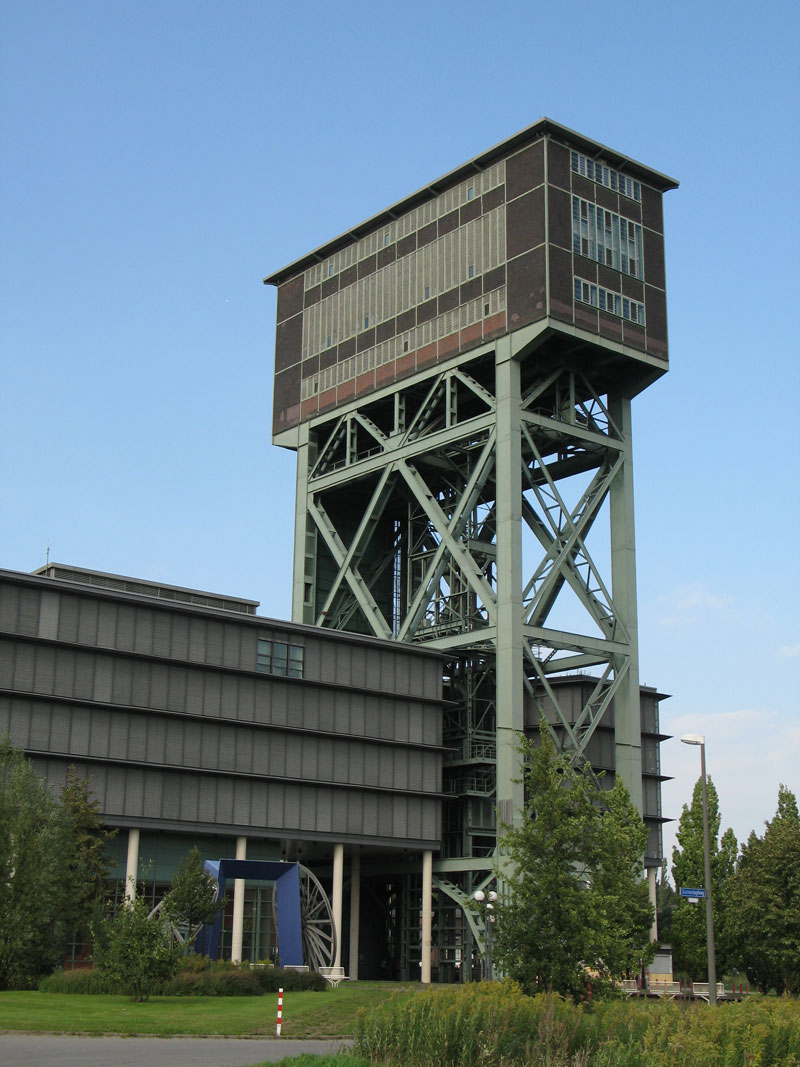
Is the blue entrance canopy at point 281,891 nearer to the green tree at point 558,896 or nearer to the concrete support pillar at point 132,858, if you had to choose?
the concrete support pillar at point 132,858

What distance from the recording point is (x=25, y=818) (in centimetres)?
4409

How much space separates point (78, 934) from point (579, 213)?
40.3 metres

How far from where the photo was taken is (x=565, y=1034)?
21375mm

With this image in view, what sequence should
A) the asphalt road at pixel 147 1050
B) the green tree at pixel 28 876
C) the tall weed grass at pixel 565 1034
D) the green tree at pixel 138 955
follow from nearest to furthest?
the tall weed grass at pixel 565 1034
the asphalt road at pixel 147 1050
the green tree at pixel 138 955
the green tree at pixel 28 876

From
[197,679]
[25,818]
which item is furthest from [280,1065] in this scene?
[197,679]

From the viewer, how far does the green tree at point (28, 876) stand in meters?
42.2

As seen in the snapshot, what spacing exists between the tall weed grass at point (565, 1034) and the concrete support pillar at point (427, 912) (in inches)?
1640

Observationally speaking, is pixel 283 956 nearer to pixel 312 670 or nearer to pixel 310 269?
pixel 312 670

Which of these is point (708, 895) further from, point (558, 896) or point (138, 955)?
point (138, 955)

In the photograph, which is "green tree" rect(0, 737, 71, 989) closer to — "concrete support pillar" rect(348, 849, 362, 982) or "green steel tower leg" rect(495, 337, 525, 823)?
"green steel tower leg" rect(495, 337, 525, 823)

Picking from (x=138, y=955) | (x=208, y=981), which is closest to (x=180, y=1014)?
(x=138, y=955)

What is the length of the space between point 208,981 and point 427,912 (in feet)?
73.2

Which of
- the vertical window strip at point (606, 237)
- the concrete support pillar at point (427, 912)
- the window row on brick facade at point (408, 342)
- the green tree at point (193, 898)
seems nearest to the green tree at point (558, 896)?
the green tree at point (193, 898)

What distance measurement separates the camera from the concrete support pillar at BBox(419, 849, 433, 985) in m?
63.3
